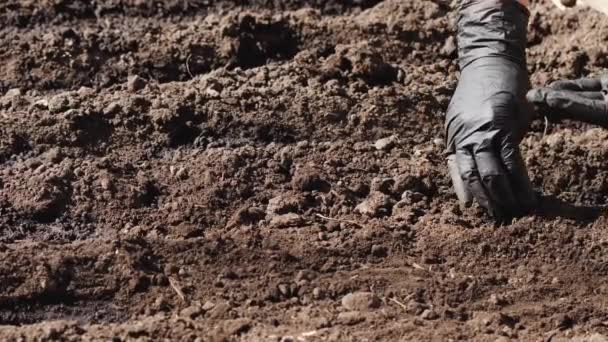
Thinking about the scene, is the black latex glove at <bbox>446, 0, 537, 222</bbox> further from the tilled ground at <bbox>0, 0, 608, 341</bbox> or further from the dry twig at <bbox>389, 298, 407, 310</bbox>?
the dry twig at <bbox>389, 298, 407, 310</bbox>

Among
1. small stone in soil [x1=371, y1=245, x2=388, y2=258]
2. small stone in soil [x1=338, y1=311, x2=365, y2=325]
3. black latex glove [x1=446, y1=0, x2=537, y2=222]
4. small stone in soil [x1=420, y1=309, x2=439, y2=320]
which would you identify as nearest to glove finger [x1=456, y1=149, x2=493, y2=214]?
black latex glove [x1=446, y1=0, x2=537, y2=222]

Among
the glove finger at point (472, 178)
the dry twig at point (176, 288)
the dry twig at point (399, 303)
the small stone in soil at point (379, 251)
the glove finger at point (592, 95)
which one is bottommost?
the dry twig at point (399, 303)

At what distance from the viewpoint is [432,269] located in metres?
3.17

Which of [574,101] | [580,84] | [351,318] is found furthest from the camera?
[580,84]

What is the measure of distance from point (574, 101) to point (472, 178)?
0.76 metres

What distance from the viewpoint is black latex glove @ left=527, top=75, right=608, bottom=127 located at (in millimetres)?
3852

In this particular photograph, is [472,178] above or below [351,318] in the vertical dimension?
above

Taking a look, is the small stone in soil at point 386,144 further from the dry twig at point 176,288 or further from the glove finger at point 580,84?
Answer: the dry twig at point 176,288

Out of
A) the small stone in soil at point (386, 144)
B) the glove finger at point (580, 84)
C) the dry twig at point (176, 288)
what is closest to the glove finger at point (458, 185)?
the small stone in soil at point (386, 144)

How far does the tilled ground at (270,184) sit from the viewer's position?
299cm

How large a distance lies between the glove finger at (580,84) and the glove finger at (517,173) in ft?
2.45

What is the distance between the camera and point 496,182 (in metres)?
3.24

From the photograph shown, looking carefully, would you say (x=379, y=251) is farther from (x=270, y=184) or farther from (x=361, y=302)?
(x=270, y=184)

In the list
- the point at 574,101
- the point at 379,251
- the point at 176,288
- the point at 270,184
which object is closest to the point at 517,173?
the point at 379,251
